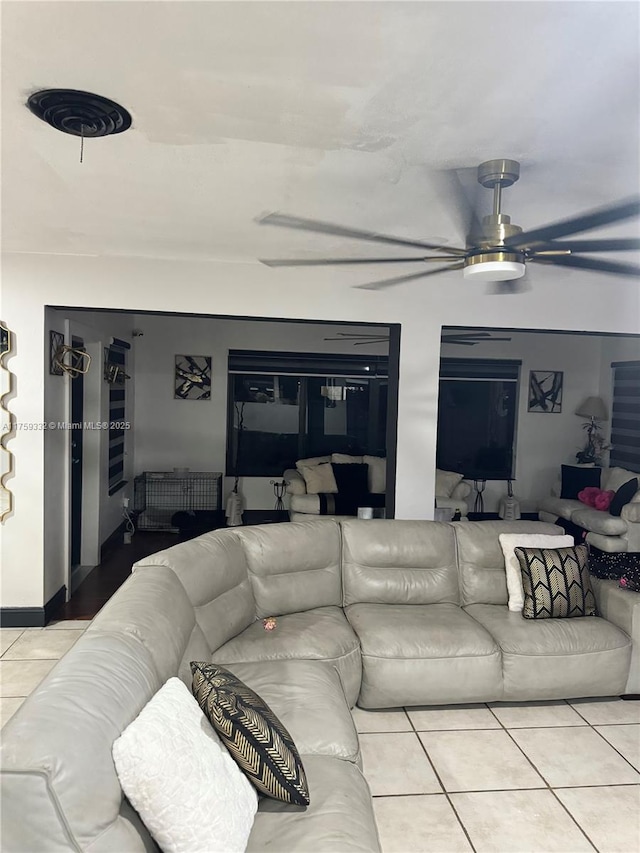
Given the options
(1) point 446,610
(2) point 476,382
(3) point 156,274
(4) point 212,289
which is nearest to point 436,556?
(1) point 446,610

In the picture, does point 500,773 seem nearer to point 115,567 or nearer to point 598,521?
point 115,567

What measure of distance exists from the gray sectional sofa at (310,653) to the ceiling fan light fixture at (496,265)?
1.82 metres

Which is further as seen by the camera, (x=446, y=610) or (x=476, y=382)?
(x=476, y=382)

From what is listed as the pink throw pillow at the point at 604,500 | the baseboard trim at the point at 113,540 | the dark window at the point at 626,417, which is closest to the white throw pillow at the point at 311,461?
the baseboard trim at the point at 113,540

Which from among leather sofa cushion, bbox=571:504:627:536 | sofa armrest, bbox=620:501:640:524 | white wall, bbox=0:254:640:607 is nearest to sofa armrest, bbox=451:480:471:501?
leather sofa cushion, bbox=571:504:627:536

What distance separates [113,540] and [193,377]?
232cm

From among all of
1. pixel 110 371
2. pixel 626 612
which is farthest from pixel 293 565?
pixel 110 371

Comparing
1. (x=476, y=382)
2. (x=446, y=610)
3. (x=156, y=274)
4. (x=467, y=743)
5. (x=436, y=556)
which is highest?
(x=156, y=274)

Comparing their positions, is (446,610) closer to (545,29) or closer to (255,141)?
(255,141)

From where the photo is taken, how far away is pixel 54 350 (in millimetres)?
4406

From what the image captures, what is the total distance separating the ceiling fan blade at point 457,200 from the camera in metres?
2.49

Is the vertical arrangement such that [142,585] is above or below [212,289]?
below

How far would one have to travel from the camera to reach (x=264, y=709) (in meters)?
2.01

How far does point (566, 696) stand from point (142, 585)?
2.39m
